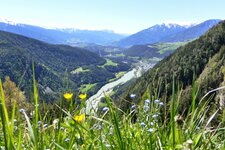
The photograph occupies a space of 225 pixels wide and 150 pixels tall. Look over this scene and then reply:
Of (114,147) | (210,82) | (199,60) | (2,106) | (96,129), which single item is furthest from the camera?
(199,60)

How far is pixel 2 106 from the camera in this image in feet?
5.90

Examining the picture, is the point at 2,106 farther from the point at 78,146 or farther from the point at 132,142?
the point at 132,142

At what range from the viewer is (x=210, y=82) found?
9144cm

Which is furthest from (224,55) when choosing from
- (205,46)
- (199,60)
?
(205,46)

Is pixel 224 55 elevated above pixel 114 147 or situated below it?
below

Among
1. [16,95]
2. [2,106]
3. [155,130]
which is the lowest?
[155,130]

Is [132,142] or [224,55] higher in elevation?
[132,142]

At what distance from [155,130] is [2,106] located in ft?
4.19

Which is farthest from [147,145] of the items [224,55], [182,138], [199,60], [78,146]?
[199,60]

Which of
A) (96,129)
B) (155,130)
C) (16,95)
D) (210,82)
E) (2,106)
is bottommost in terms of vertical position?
(210,82)

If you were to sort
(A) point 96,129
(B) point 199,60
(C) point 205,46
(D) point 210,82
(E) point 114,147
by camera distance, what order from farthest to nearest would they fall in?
(C) point 205,46 < (B) point 199,60 < (D) point 210,82 < (A) point 96,129 < (E) point 114,147

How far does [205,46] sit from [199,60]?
37.4 ft

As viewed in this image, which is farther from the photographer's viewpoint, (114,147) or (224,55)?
(224,55)

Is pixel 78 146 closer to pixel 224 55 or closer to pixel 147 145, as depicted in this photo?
pixel 147 145
